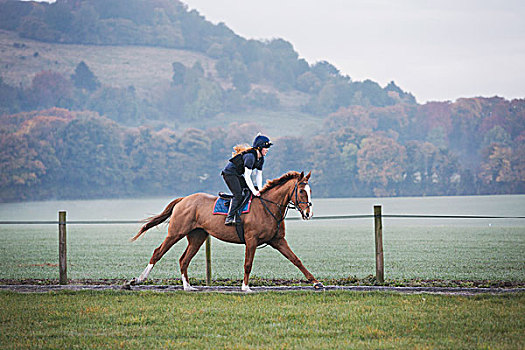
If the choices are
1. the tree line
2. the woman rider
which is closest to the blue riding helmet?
the woman rider

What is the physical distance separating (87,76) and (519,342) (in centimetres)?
18665

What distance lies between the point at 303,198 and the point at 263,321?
2824 millimetres

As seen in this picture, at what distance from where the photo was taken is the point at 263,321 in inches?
352

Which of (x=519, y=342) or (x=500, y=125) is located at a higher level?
(x=500, y=125)

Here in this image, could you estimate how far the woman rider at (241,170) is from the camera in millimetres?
11516

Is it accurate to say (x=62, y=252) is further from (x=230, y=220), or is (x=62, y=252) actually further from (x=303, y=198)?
(x=303, y=198)

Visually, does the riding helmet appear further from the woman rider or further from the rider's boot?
the rider's boot

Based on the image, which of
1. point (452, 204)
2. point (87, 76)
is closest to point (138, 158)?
point (452, 204)

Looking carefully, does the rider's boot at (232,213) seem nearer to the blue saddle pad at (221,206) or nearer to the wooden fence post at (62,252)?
the blue saddle pad at (221,206)

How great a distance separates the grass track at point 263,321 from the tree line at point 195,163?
311 feet

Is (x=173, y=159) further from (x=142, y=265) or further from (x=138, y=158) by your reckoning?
(x=142, y=265)

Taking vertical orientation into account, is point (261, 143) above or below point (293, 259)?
above

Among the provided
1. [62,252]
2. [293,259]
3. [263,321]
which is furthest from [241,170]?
Answer: [62,252]

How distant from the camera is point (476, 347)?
24.2 feet
